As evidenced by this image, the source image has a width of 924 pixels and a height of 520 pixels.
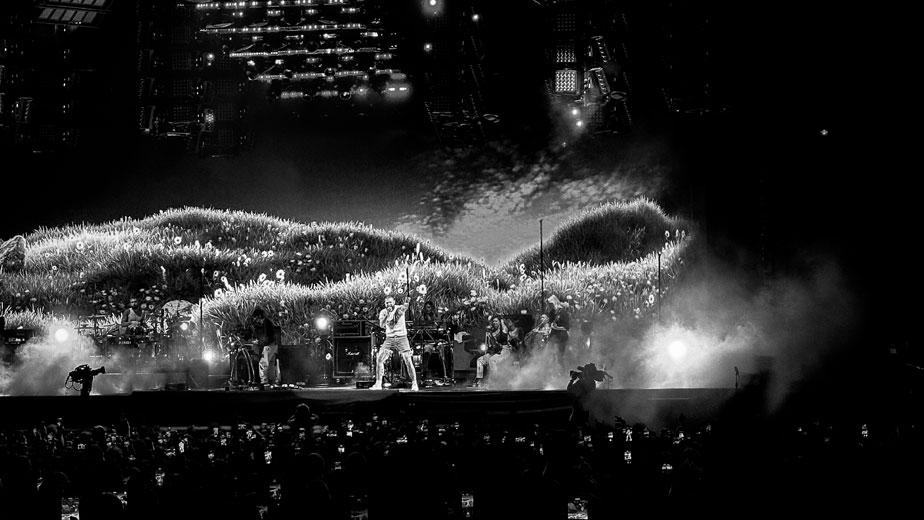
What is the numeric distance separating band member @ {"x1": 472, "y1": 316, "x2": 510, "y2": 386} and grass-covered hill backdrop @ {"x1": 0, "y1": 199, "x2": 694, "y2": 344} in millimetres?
1599

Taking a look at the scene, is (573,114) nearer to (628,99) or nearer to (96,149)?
(628,99)

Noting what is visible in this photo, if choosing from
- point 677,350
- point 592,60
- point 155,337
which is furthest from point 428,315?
point 592,60

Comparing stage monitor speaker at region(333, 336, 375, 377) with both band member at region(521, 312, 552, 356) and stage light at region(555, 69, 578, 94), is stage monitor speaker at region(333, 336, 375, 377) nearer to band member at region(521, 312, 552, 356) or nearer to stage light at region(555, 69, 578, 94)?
band member at region(521, 312, 552, 356)

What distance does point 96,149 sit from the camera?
702 inches

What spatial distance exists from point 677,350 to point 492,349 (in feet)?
9.06

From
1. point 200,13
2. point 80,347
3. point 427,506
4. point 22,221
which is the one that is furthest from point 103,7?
point 427,506

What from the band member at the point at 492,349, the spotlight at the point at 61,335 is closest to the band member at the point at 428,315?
the band member at the point at 492,349

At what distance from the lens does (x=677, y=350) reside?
568 inches

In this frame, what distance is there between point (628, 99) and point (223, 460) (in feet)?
38.2

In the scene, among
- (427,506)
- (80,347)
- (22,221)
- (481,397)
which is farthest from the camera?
(22,221)

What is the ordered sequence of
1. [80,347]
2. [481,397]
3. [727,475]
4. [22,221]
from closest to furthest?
[727,475] < [481,397] < [80,347] < [22,221]

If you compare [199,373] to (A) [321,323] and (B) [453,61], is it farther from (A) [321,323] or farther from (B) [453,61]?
(B) [453,61]

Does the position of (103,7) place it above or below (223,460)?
above

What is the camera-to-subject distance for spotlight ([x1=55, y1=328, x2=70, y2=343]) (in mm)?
16038
